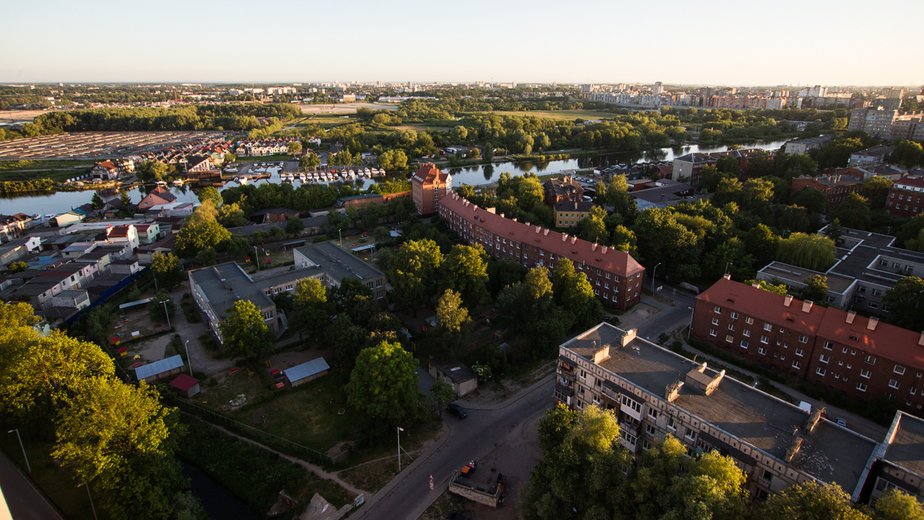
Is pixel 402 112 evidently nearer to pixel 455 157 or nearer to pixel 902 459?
pixel 455 157

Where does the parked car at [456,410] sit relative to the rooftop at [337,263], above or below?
below

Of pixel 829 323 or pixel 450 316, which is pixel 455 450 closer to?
pixel 450 316

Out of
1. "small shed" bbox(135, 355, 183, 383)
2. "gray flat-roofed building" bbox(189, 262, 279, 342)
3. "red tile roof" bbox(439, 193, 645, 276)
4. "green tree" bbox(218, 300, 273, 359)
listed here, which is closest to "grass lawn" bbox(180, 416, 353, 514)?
"green tree" bbox(218, 300, 273, 359)

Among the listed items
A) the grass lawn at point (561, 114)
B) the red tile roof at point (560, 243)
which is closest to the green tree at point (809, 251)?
the red tile roof at point (560, 243)

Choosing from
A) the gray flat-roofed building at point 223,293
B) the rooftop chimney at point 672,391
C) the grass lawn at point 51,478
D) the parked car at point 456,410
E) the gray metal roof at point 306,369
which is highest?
the rooftop chimney at point 672,391

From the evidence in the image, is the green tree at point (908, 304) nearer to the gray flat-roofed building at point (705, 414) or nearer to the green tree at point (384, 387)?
the gray flat-roofed building at point (705, 414)

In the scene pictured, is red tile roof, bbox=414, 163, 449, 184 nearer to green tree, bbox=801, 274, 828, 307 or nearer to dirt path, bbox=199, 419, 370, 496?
green tree, bbox=801, 274, 828, 307

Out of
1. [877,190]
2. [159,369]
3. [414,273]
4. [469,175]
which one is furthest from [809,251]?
[469,175]
